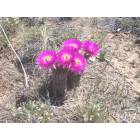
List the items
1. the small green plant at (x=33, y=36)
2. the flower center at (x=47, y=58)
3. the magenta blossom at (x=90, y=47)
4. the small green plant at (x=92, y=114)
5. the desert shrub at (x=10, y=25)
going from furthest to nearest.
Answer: the desert shrub at (x=10, y=25)
the small green plant at (x=33, y=36)
the magenta blossom at (x=90, y=47)
the flower center at (x=47, y=58)
the small green plant at (x=92, y=114)

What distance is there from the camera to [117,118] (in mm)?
3545

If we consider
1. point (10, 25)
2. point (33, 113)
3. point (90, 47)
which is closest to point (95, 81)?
point (90, 47)

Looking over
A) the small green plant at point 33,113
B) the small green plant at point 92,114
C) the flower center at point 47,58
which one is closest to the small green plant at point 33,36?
the flower center at point 47,58

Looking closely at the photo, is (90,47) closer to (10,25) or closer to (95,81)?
(95,81)

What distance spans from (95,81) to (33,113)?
0.67m

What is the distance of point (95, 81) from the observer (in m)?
3.87

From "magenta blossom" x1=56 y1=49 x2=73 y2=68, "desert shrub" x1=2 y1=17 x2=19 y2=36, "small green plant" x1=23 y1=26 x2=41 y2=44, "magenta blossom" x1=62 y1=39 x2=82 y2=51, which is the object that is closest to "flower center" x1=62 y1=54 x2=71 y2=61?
"magenta blossom" x1=56 y1=49 x2=73 y2=68

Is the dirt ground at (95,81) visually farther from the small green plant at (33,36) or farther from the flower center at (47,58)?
the flower center at (47,58)

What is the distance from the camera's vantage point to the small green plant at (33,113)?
3.44 m

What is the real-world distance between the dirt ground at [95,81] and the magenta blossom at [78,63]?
0.29 meters

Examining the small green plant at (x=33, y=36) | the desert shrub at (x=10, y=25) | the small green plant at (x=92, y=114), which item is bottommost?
the small green plant at (x=92, y=114)

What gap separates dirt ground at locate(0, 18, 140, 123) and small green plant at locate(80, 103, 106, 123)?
0.23ft

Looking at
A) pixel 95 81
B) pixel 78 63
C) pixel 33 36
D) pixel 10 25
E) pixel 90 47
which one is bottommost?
pixel 95 81

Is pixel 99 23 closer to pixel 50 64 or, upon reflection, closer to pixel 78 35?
pixel 78 35
